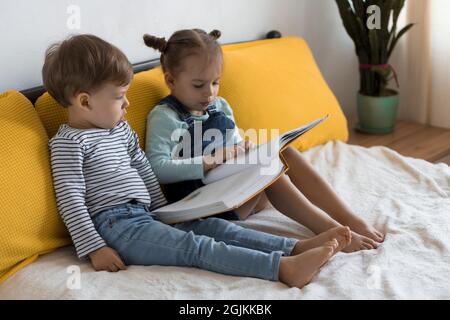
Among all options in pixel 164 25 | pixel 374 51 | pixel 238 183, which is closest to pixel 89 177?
pixel 238 183

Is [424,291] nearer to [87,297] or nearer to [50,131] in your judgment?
[87,297]

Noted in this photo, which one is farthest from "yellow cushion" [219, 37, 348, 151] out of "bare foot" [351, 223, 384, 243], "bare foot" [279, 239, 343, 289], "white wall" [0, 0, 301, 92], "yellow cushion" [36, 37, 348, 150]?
"bare foot" [279, 239, 343, 289]

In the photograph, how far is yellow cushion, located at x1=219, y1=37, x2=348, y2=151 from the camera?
2133mm

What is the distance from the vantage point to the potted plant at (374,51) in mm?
2672

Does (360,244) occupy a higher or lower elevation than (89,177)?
lower

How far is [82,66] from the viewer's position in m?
1.55

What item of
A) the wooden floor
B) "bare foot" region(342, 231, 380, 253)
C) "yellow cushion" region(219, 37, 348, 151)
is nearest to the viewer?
"bare foot" region(342, 231, 380, 253)

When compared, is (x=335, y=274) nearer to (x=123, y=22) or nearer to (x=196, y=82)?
(x=196, y=82)

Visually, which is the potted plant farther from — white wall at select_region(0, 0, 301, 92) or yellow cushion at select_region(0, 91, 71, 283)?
yellow cushion at select_region(0, 91, 71, 283)

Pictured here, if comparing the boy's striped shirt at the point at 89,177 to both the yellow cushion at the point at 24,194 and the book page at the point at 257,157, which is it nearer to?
the yellow cushion at the point at 24,194

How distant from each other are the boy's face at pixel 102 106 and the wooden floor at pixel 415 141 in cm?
138

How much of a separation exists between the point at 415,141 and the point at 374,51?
1.40 ft
